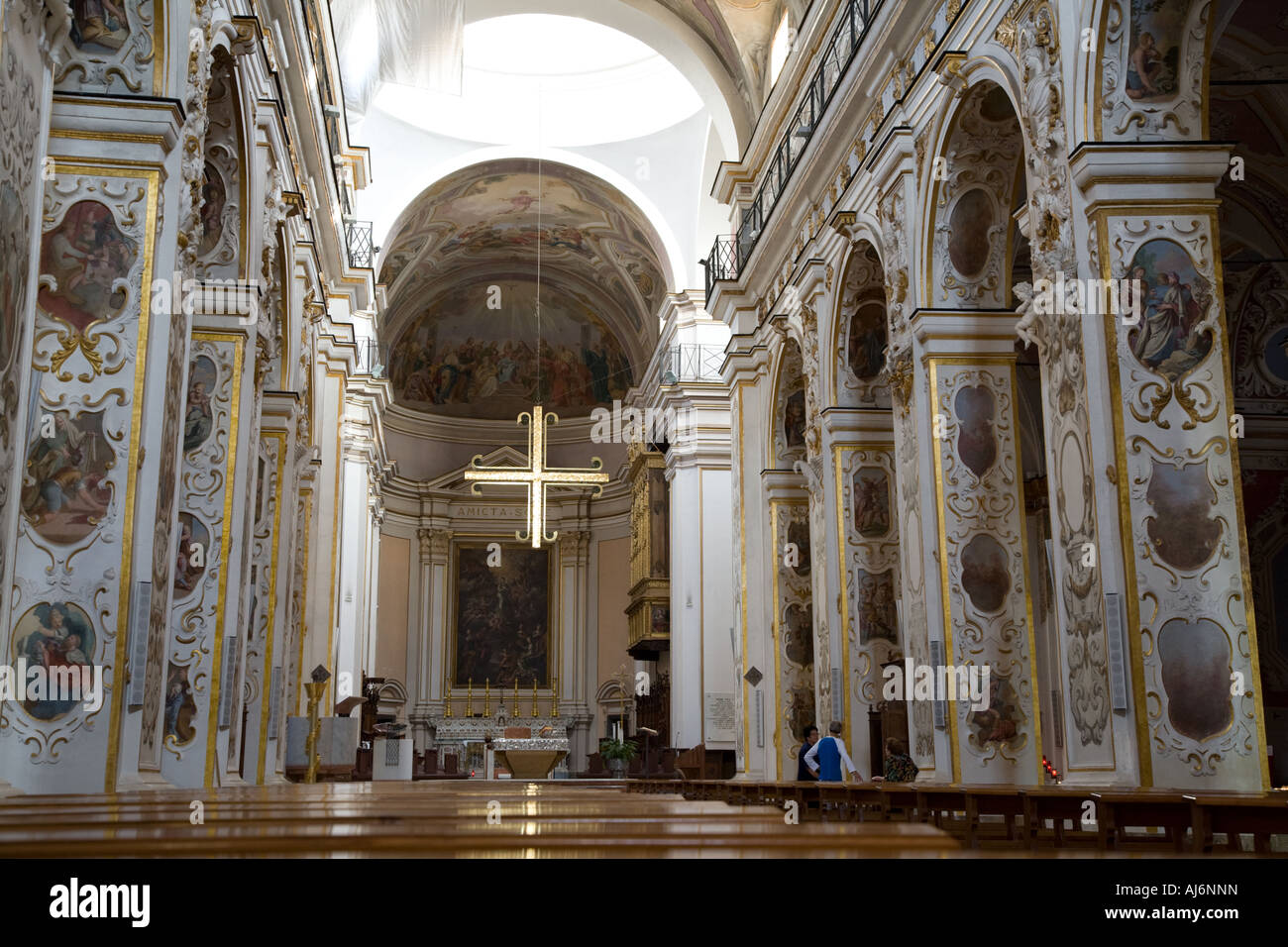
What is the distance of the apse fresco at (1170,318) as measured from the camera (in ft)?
24.3

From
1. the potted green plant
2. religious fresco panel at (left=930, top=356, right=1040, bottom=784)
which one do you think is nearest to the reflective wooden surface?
religious fresco panel at (left=930, top=356, right=1040, bottom=784)

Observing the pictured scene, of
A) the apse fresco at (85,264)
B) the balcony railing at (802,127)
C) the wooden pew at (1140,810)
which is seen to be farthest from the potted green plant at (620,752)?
the wooden pew at (1140,810)

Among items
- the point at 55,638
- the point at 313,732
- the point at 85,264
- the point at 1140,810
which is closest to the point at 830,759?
the point at 1140,810

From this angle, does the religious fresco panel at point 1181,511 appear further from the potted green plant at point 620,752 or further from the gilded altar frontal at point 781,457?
the potted green plant at point 620,752

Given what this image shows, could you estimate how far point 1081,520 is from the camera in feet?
25.5

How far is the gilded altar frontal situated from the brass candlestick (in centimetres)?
17

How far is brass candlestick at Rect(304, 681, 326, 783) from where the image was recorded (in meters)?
14.7

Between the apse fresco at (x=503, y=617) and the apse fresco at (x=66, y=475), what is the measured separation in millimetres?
25560

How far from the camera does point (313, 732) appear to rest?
14.9m

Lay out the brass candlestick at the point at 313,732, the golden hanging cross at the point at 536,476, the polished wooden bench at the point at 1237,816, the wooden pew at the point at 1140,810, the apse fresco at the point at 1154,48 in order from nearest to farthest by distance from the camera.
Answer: the polished wooden bench at the point at 1237,816, the wooden pew at the point at 1140,810, the apse fresco at the point at 1154,48, the brass candlestick at the point at 313,732, the golden hanging cross at the point at 536,476

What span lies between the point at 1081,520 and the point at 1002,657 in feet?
8.67

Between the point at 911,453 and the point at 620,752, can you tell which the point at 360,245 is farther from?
the point at 911,453
